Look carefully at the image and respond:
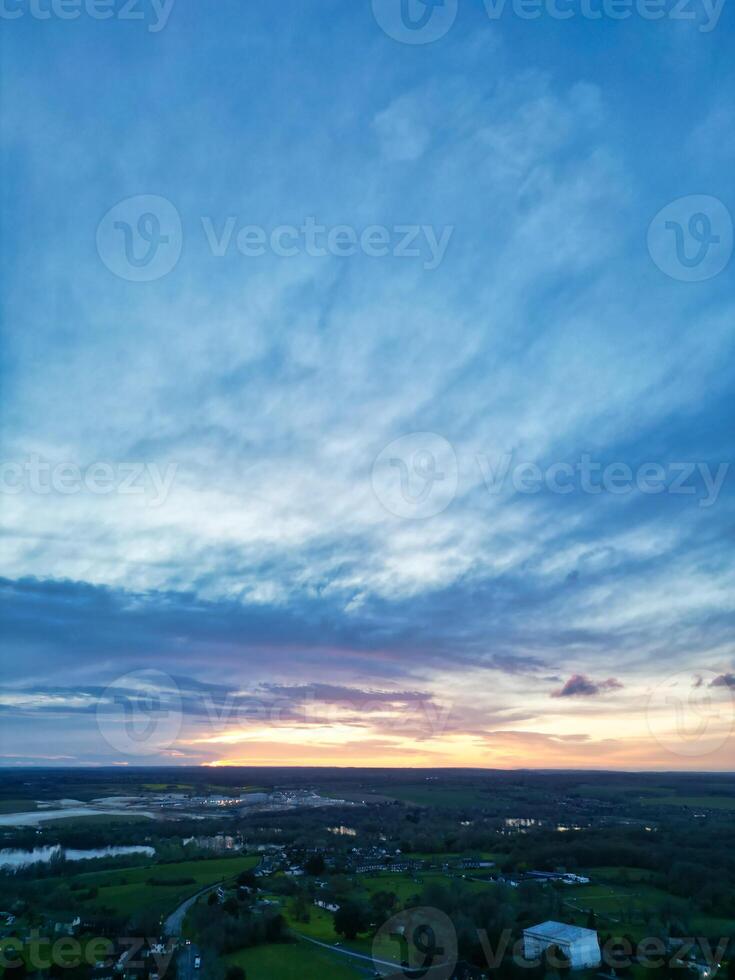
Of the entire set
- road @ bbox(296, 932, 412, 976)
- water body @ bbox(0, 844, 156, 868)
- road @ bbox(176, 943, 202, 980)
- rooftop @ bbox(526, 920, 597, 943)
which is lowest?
water body @ bbox(0, 844, 156, 868)

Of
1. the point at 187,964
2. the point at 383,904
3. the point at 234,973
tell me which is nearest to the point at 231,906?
the point at 383,904

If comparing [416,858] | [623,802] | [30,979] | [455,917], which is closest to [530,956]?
[455,917]

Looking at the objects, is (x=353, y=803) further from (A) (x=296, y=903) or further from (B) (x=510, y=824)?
(A) (x=296, y=903)

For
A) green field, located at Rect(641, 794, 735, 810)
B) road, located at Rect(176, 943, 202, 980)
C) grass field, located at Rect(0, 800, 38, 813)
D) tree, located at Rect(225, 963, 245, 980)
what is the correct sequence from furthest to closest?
green field, located at Rect(641, 794, 735, 810)
grass field, located at Rect(0, 800, 38, 813)
tree, located at Rect(225, 963, 245, 980)
road, located at Rect(176, 943, 202, 980)

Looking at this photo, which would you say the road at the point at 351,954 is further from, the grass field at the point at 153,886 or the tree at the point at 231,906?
the grass field at the point at 153,886

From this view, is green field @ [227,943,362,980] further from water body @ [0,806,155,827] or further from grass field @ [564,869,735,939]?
water body @ [0,806,155,827]

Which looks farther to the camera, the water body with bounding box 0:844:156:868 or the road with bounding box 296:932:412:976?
the water body with bounding box 0:844:156:868

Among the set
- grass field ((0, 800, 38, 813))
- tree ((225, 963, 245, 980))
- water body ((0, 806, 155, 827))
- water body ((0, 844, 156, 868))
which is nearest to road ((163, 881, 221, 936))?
tree ((225, 963, 245, 980))

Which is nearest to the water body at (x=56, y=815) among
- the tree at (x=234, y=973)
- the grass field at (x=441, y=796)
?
the grass field at (x=441, y=796)

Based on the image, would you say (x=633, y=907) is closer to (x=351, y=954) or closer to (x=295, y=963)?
(x=351, y=954)
